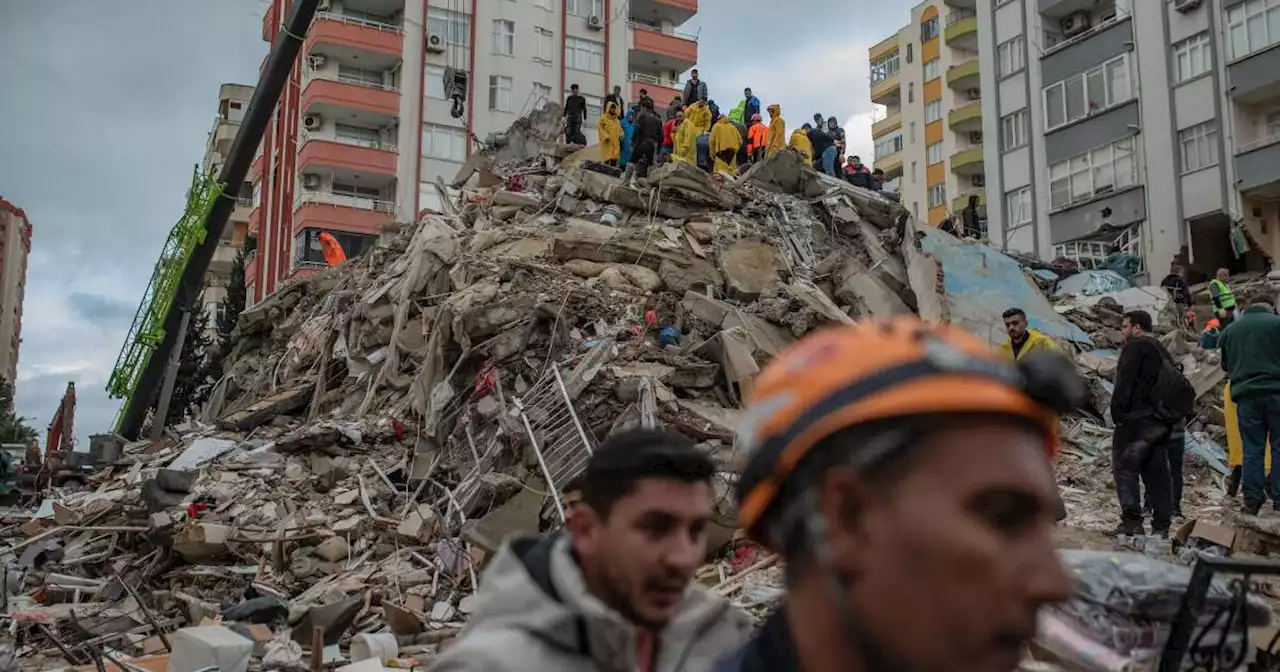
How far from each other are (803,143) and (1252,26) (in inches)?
509

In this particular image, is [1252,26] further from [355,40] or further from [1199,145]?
[355,40]

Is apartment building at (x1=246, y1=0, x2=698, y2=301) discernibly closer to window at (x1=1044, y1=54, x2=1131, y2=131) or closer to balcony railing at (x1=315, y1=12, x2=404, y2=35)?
balcony railing at (x1=315, y1=12, x2=404, y2=35)

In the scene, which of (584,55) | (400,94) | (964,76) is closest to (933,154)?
(964,76)

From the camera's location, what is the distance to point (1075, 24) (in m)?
28.0

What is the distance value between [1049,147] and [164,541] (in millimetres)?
25077

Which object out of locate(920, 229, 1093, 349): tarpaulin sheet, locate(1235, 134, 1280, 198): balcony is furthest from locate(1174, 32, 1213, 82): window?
locate(920, 229, 1093, 349): tarpaulin sheet

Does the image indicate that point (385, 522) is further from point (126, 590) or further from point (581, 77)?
point (581, 77)

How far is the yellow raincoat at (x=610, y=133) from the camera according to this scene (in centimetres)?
1556

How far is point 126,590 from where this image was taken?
344 inches

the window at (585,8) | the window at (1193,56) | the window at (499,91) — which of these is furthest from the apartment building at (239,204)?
the window at (1193,56)

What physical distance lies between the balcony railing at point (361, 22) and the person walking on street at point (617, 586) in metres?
35.7

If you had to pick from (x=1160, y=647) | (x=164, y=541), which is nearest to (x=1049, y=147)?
Answer: (x=164, y=541)

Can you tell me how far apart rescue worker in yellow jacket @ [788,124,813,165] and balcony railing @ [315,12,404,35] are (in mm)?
22041

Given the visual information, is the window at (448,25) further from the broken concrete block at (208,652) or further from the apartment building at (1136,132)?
the broken concrete block at (208,652)
